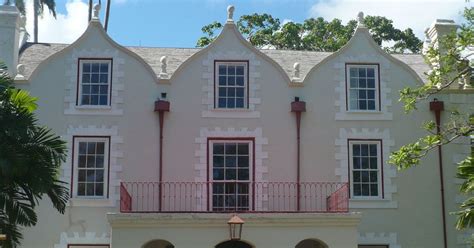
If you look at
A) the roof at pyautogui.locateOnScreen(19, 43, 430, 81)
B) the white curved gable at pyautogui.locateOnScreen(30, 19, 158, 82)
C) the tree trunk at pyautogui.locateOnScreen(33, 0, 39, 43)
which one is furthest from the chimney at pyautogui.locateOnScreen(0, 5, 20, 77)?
the tree trunk at pyautogui.locateOnScreen(33, 0, 39, 43)

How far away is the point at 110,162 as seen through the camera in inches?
810

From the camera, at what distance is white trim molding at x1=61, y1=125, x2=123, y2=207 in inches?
796

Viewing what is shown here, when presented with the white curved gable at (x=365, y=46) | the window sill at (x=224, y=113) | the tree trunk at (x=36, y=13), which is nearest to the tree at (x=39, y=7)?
the tree trunk at (x=36, y=13)

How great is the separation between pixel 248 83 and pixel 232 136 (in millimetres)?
1694

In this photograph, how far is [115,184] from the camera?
2044 centimetres

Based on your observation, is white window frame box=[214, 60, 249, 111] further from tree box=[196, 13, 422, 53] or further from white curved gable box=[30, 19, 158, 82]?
tree box=[196, 13, 422, 53]

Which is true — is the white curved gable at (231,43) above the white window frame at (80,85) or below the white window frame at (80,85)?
above

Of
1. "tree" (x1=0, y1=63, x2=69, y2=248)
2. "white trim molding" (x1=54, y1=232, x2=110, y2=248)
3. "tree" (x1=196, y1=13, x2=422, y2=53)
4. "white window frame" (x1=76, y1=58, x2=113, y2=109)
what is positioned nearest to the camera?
"tree" (x1=0, y1=63, x2=69, y2=248)

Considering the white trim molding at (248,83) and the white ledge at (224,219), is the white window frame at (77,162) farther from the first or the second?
the white trim molding at (248,83)

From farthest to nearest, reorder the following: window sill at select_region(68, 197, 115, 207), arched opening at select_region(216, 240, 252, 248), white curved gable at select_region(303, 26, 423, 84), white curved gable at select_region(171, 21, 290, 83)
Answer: white curved gable at select_region(303, 26, 423, 84), white curved gable at select_region(171, 21, 290, 83), window sill at select_region(68, 197, 115, 207), arched opening at select_region(216, 240, 252, 248)

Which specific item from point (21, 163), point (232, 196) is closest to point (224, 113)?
point (232, 196)

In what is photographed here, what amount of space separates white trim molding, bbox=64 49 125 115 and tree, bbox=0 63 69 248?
3.85 meters

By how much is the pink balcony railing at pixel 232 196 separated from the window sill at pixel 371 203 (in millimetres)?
618

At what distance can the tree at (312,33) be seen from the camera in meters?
37.8
